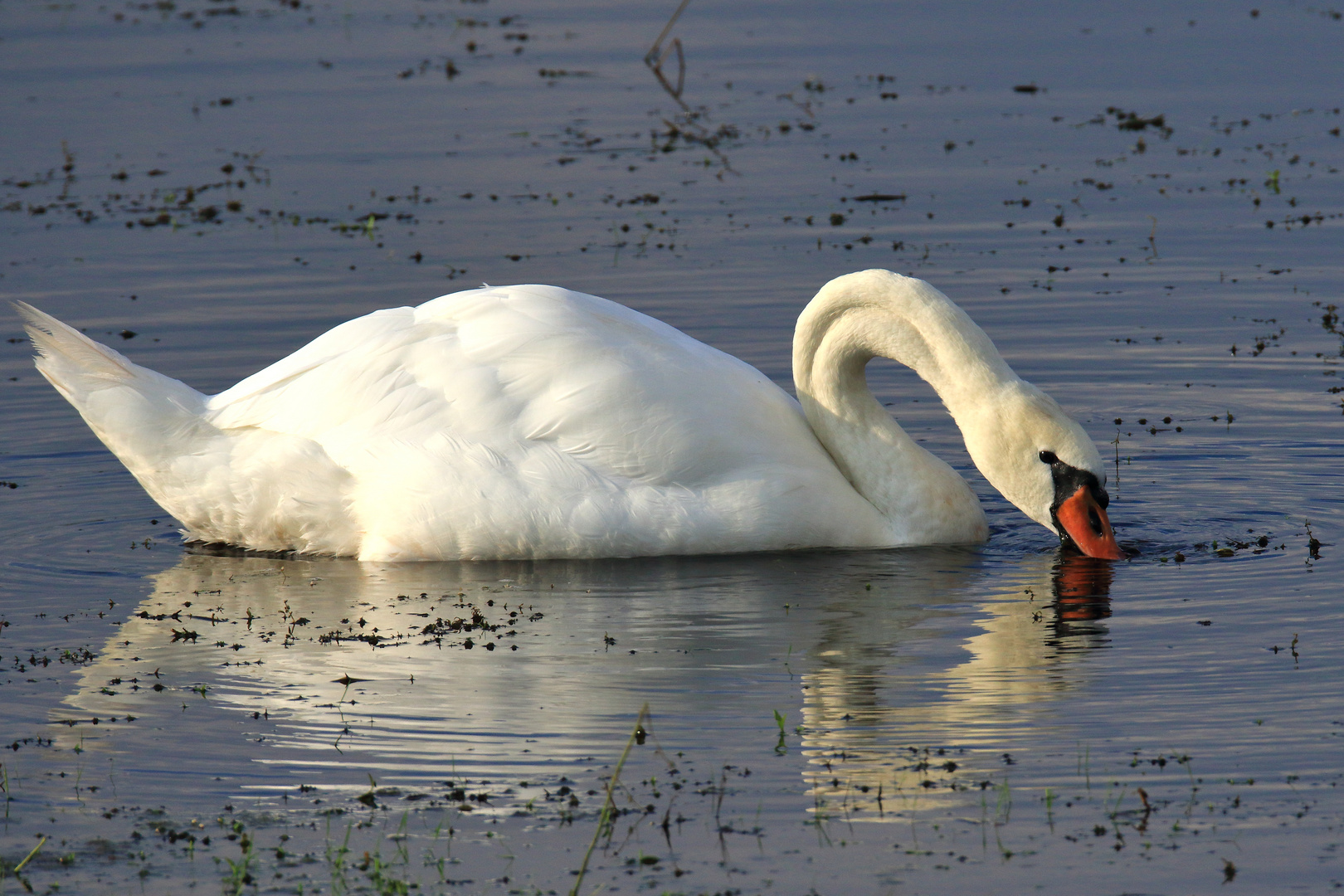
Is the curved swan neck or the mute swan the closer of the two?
the mute swan

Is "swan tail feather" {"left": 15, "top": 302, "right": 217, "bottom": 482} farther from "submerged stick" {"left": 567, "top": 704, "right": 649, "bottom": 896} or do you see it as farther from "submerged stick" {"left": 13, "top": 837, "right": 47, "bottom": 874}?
"submerged stick" {"left": 567, "top": 704, "right": 649, "bottom": 896}

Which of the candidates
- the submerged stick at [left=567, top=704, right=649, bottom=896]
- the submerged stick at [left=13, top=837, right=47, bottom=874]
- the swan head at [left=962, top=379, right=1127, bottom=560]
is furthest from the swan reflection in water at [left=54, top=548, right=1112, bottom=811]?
the submerged stick at [left=13, top=837, right=47, bottom=874]

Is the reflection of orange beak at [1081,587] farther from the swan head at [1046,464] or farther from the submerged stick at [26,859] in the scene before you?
the submerged stick at [26,859]

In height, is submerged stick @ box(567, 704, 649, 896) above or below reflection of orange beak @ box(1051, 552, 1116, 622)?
below

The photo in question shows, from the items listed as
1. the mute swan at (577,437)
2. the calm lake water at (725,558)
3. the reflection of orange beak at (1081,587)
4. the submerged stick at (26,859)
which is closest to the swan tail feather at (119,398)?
the mute swan at (577,437)

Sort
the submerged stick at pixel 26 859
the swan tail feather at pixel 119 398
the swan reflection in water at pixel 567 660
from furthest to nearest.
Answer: the swan tail feather at pixel 119 398 < the swan reflection in water at pixel 567 660 < the submerged stick at pixel 26 859

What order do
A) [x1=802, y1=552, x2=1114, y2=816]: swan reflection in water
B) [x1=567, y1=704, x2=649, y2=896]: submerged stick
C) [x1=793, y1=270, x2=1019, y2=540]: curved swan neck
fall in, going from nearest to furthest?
1. [x1=567, y1=704, x2=649, y2=896]: submerged stick
2. [x1=802, y1=552, x2=1114, y2=816]: swan reflection in water
3. [x1=793, y1=270, x2=1019, y2=540]: curved swan neck

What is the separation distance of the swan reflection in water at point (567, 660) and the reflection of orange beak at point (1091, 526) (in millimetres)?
88

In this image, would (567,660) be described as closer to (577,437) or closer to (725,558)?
(577,437)

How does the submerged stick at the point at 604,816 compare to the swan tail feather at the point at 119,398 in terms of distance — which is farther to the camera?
the swan tail feather at the point at 119,398

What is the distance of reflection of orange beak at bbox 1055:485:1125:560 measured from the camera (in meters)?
9.41

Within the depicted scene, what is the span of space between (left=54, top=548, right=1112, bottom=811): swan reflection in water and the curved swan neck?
33 cm

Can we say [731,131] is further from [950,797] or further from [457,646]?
[950,797]

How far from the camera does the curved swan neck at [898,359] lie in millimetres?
9695
